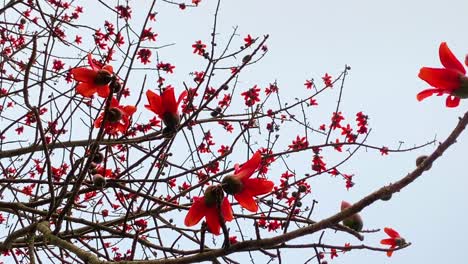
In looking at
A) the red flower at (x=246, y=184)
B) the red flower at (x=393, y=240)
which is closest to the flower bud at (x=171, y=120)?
the red flower at (x=246, y=184)

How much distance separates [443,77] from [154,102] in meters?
0.81

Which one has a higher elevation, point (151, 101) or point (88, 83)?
point (88, 83)

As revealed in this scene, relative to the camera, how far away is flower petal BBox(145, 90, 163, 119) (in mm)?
1313

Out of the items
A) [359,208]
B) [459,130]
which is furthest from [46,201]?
[459,130]

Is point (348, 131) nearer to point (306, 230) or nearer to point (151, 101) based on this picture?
point (151, 101)

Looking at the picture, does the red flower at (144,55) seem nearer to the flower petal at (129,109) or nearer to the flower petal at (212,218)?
the flower petal at (129,109)

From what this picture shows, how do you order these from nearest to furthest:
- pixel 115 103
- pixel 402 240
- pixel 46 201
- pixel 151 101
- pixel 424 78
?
pixel 424 78, pixel 402 240, pixel 151 101, pixel 115 103, pixel 46 201

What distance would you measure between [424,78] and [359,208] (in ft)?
1.25

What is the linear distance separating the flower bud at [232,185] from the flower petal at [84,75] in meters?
0.72

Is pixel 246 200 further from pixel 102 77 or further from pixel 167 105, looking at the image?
pixel 102 77

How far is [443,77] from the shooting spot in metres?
0.92

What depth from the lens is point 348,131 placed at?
3.97 m

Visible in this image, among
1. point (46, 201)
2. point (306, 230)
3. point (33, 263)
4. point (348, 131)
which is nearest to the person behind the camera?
point (306, 230)

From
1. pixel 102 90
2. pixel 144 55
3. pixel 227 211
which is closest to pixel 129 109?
pixel 102 90
